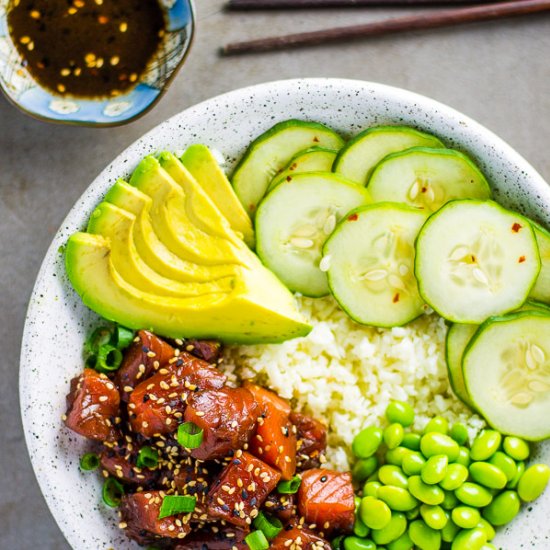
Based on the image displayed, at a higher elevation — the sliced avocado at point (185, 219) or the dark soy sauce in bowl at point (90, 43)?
the dark soy sauce in bowl at point (90, 43)

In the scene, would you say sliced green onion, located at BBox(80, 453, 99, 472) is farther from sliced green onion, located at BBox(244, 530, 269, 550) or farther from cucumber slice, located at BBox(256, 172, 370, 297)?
cucumber slice, located at BBox(256, 172, 370, 297)

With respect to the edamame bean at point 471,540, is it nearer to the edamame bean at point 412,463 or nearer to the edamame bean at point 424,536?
the edamame bean at point 424,536

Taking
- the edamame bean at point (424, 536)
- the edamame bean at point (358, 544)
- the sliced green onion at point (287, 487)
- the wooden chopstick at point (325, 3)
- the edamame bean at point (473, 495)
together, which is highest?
the wooden chopstick at point (325, 3)

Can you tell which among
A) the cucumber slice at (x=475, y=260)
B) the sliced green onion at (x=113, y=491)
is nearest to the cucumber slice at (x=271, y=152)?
the cucumber slice at (x=475, y=260)

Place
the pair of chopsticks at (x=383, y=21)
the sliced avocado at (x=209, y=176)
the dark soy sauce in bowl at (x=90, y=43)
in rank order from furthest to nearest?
the pair of chopsticks at (x=383, y=21) < the dark soy sauce in bowl at (x=90, y=43) < the sliced avocado at (x=209, y=176)

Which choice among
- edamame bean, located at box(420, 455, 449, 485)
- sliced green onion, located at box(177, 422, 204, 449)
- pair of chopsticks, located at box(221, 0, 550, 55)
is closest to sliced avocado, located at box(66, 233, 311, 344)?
sliced green onion, located at box(177, 422, 204, 449)
